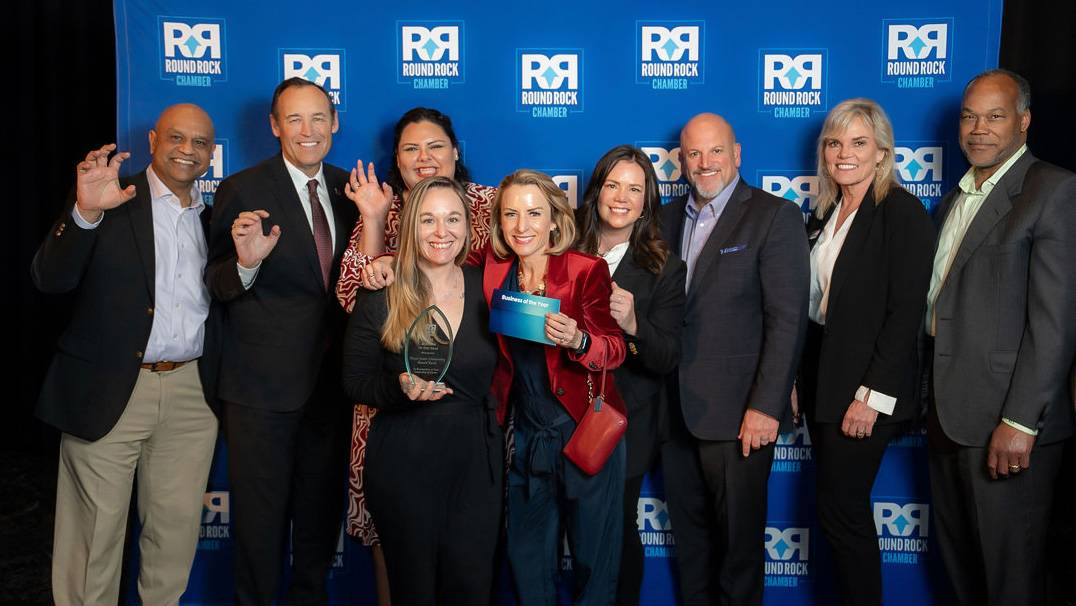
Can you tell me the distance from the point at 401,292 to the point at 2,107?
4.35 m

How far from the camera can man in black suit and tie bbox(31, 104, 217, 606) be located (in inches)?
117

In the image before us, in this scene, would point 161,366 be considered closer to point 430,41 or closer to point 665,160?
point 430,41

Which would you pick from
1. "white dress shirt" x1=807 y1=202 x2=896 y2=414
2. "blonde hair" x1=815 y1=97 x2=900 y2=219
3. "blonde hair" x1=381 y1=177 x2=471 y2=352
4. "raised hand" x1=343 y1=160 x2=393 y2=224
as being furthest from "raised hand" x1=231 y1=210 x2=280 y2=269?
"blonde hair" x1=815 y1=97 x2=900 y2=219

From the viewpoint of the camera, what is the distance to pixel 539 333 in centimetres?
240

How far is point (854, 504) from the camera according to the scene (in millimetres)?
3033

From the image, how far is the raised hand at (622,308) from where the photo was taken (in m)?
2.67

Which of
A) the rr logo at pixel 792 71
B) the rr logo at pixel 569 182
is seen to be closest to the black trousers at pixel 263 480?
the rr logo at pixel 569 182

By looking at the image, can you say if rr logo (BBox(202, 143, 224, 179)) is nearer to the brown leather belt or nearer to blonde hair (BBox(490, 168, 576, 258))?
the brown leather belt

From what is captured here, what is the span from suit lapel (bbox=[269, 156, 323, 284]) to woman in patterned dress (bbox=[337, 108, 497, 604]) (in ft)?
0.68

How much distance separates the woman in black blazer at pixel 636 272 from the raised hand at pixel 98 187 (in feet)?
5.18

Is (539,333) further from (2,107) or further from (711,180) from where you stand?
(2,107)

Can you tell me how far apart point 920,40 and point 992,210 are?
105 centimetres

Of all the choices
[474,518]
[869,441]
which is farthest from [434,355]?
[869,441]

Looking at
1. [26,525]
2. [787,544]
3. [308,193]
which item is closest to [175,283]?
[308,193]
